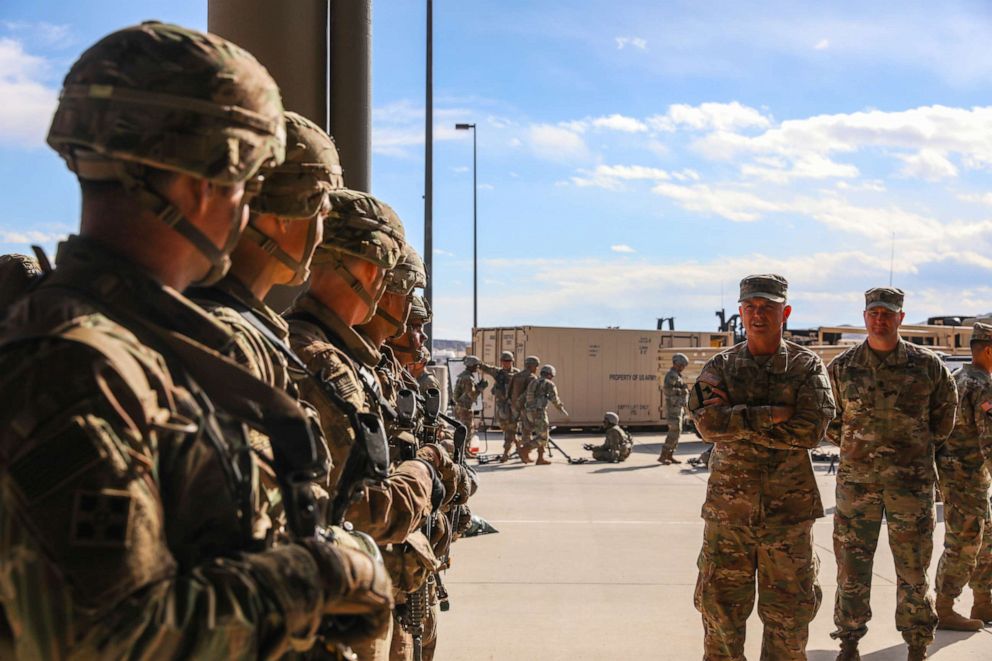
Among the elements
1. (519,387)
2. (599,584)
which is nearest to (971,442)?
(599,584)

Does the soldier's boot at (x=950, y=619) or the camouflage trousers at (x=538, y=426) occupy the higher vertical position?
the camouflage trousers at (x=538, y=426)

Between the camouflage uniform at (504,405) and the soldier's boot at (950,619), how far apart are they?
34.8 ft

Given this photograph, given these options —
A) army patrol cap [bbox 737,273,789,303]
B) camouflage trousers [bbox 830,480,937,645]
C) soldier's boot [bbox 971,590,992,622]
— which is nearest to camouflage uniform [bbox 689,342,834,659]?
army patrol cap [bbox 737,273,789,303]

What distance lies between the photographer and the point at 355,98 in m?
5.10

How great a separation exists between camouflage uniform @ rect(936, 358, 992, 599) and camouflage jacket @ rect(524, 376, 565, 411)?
993cm

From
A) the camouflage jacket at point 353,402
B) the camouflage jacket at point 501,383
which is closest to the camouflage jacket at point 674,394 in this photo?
the camouflage jacket at point 501,383

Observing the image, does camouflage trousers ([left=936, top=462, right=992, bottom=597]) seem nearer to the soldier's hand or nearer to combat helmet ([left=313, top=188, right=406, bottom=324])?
the soldier's hand

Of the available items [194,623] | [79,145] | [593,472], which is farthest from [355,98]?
[593,472]

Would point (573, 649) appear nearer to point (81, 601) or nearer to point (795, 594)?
point (795, 594)

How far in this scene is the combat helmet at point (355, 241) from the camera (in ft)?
9.68

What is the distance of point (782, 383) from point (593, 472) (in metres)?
10.1

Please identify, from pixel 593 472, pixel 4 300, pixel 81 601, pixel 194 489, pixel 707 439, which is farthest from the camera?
pixel 593 472

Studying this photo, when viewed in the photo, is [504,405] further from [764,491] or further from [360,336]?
[360,336]

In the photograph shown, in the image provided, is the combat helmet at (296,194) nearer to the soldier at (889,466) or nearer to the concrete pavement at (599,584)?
the concrete pavement at (599,584)
